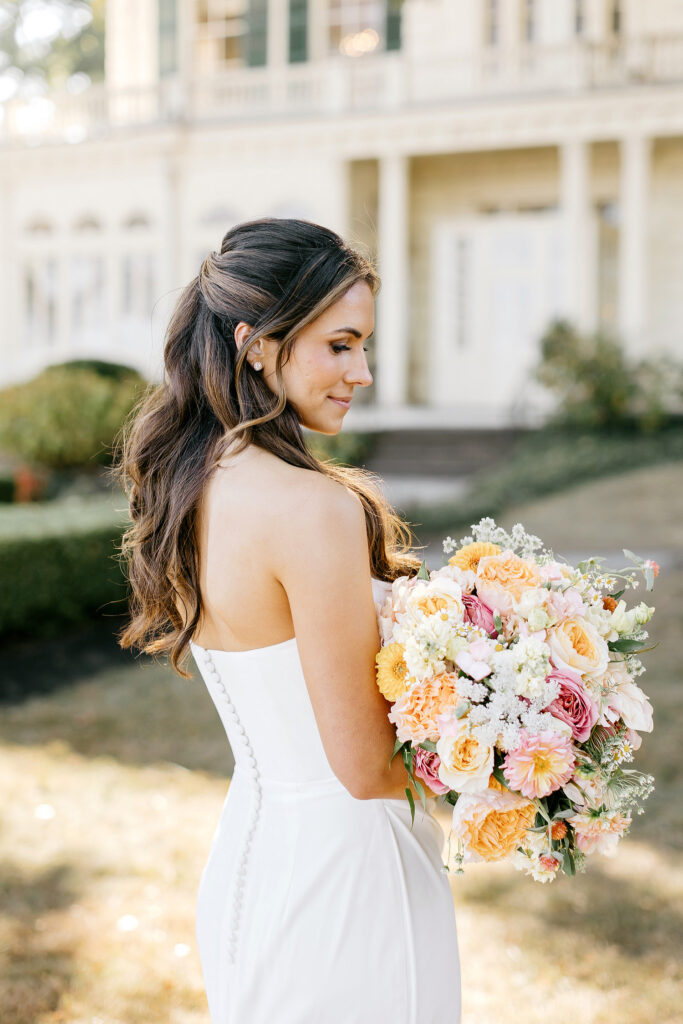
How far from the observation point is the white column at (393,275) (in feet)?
54.0

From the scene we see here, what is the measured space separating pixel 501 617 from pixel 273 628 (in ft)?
1.35

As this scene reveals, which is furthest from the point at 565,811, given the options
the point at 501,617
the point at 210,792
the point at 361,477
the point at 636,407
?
the point at 636,407

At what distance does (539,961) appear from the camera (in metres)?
3.70

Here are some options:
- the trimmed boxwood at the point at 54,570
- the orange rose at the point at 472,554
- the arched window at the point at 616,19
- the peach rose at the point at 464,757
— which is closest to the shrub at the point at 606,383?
the arched window at the point at 616,19

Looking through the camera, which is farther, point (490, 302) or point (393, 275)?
point (490, 302)

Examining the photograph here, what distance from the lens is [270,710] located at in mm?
1913

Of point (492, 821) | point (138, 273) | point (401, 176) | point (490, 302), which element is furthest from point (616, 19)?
point (492, 821)

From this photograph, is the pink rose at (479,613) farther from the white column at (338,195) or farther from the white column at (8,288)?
the white column at (8,288)

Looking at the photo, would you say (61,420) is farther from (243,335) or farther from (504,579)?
(504,579)

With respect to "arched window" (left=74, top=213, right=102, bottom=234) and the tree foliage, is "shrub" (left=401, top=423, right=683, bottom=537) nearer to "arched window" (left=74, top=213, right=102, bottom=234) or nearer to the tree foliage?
"arched window" (left=74, top=213, right=102, bottom=234)

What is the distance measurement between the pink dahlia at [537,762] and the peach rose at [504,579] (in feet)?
0.81

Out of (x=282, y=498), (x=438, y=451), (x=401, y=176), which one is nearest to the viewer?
(x=282, y=498)

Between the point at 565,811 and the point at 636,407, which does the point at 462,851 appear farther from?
the point at 636,407

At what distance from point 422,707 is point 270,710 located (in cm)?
32
